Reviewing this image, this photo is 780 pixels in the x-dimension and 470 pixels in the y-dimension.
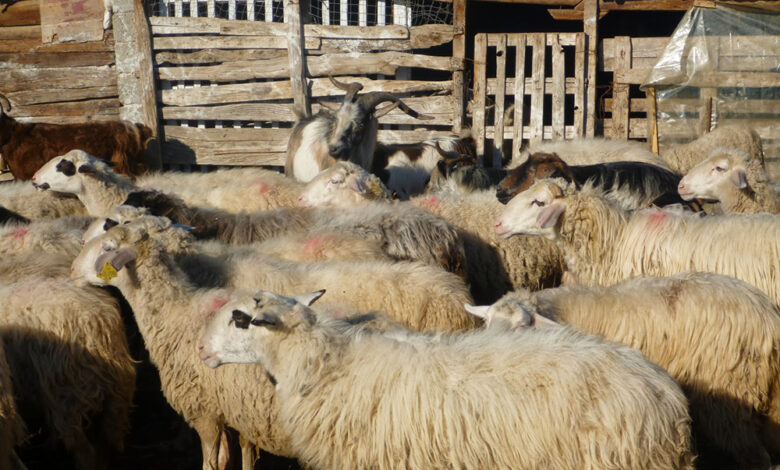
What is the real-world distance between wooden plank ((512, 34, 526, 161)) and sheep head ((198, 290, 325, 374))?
21.4 ft

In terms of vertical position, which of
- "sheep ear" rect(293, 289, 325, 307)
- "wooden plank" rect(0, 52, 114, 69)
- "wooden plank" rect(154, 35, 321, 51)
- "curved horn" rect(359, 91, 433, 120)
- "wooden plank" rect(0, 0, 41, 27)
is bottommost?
"sheep ear" rect(293, 289, 325, 307)

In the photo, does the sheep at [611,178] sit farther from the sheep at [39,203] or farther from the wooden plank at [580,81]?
the sheep at [39,203]

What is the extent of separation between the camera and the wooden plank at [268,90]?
10258mm

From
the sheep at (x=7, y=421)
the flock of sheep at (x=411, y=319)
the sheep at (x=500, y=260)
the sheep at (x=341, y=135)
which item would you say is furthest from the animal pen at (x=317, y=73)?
the sheep at (x=7, y=421)

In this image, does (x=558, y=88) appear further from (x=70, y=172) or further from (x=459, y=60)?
(x=70, y=172)

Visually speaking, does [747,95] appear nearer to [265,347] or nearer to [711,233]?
[711,233]

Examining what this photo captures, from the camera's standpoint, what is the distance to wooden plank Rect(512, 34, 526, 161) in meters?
10.1

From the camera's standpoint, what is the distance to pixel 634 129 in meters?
10.2

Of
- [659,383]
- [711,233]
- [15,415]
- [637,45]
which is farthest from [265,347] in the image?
[637,45]

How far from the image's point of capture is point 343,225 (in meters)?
6.09

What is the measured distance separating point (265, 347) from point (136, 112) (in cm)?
782

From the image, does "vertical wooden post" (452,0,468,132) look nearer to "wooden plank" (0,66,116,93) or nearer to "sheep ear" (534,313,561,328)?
"wooden plank" (0,66,116,93)

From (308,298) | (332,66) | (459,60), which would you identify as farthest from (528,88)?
(308,298)

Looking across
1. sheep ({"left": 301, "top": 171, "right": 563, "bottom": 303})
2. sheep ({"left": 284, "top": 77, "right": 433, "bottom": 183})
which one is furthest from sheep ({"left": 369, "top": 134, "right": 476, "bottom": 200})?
sheep ({"left": 301, "top": 171, "right": 563, "bottom": 303})
